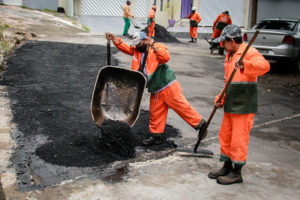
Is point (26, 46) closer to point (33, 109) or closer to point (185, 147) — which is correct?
point (33, 109)

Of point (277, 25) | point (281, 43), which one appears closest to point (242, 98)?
point (281, 43)

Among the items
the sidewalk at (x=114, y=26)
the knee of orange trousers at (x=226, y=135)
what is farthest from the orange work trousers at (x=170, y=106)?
the sidewalk at (x=114, y=26)

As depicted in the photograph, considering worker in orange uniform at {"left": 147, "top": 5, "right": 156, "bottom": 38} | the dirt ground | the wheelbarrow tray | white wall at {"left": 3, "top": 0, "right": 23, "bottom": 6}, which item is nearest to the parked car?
the dirt ground

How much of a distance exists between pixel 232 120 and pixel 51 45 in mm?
9459

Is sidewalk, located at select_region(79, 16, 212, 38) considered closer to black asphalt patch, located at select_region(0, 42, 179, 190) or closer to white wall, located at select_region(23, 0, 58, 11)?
white wall, located at select_region(23, 0, 58, 11)

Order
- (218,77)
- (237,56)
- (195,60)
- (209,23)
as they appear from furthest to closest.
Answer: (209,23) → (195,60) → (218,77) → (237,56)

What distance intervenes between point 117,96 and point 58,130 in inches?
40.2

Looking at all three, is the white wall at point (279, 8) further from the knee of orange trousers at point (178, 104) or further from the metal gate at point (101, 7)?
the knee of orange trousers at point (178, 104)

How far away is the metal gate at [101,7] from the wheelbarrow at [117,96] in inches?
761

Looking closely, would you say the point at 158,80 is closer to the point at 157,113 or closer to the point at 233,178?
the point at 157,113

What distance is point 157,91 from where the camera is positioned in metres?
4.86

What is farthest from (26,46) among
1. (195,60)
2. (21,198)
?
(21,198)

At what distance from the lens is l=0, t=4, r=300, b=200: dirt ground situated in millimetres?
3707

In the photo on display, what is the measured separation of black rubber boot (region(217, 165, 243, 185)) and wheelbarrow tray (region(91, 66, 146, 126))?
1481 millimetres
